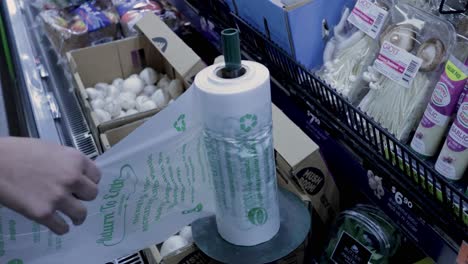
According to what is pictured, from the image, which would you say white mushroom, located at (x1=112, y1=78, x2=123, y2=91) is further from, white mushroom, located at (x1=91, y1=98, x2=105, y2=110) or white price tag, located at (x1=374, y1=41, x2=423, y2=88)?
white price tag, located at (x1=374, y1=41, x2=423, y2=88)

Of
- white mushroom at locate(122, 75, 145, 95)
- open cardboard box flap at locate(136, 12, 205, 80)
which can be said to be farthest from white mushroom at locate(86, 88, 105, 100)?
open cardboard box flap at locate(136, 12, 205, 80)

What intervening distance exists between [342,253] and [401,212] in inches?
6.4

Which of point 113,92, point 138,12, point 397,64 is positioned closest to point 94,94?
point 113,92

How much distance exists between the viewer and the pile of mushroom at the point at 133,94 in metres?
1.75

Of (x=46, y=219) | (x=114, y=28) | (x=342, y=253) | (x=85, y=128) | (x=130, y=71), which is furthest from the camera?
(x=114, y=28)

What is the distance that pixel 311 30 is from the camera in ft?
3.52

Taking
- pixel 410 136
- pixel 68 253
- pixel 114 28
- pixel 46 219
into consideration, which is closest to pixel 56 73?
pixel 114 28

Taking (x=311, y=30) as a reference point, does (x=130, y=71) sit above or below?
below

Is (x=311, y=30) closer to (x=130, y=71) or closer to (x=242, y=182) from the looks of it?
(x=242, y=182)

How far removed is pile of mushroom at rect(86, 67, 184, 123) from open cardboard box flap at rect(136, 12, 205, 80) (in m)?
0.18

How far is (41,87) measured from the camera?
2.02m

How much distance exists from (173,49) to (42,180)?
34.2 inches

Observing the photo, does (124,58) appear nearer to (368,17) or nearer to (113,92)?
(113,92)

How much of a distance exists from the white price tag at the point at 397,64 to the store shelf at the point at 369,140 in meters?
0.11
